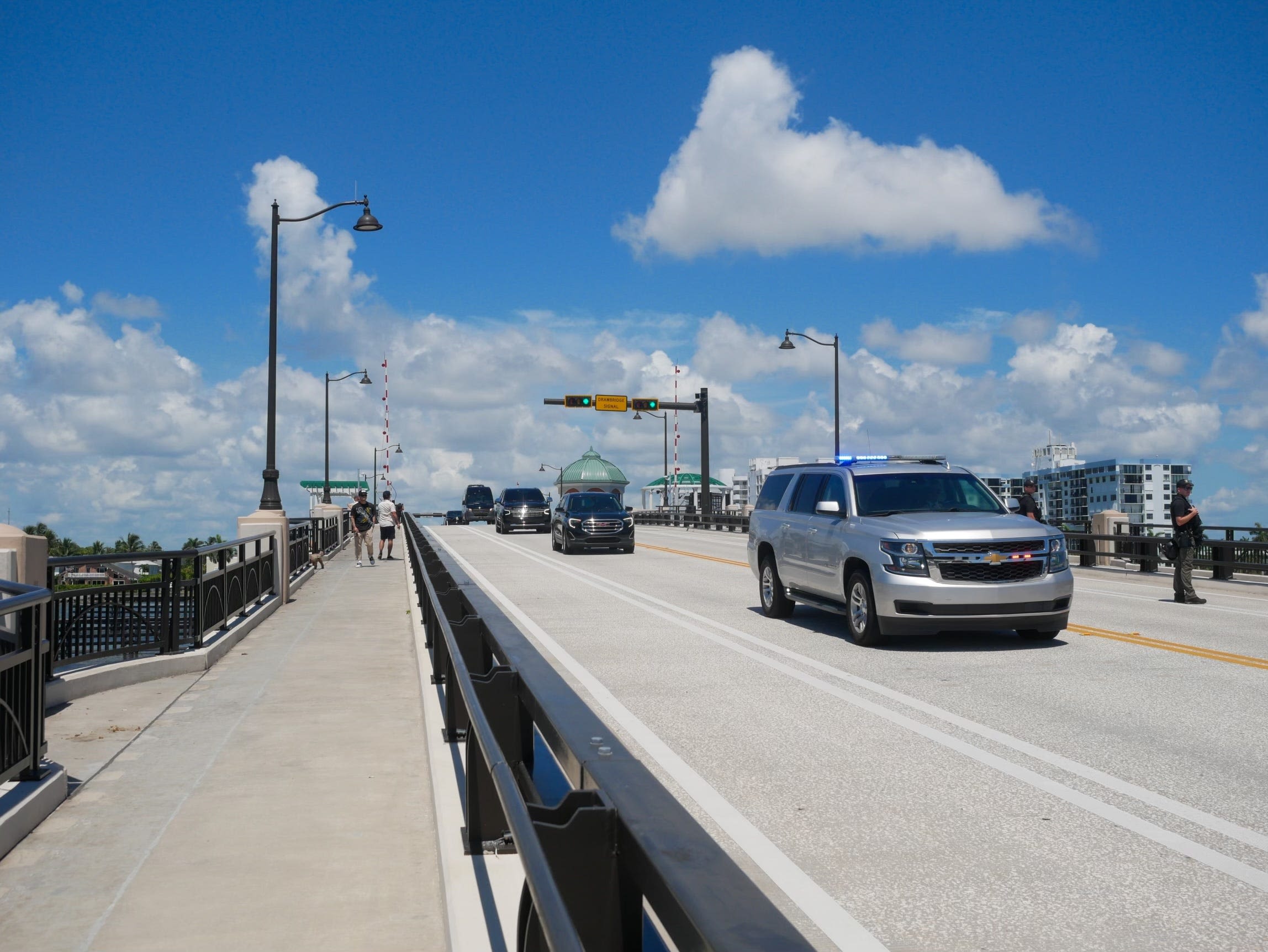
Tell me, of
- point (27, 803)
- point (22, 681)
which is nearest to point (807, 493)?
point (22, 681)

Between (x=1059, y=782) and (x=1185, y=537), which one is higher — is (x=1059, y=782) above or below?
below

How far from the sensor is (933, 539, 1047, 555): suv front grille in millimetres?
12148

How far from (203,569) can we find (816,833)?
27.8 feet

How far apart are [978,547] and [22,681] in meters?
8.86

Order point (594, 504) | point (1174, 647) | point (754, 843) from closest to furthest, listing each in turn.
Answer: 1. point (754, 843)
2. point (1174, 647)
3. point (594, 504)

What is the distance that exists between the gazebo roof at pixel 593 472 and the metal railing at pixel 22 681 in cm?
14895

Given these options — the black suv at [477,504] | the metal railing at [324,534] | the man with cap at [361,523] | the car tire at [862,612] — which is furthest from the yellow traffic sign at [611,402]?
the car tire at [862,612]

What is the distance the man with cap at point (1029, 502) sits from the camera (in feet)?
75.4

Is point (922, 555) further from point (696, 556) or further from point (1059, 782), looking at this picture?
point (696, 556)

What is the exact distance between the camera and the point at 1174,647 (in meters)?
12.7

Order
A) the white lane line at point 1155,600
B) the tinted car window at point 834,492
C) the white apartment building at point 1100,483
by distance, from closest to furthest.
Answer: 1. the tinted car window at point 834,492
2. the white lane line at point 1155,600
3. the white apartment building at point 1100,483

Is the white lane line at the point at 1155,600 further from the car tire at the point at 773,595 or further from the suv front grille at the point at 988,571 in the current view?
the car tire at the point at 773,595

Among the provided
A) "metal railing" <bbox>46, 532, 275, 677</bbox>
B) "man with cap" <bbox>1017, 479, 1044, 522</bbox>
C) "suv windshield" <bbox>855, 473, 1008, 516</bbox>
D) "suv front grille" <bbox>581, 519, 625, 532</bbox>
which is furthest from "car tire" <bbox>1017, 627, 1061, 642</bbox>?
"suv front grille" <bbox>581, 519, 625, 532</bbox>

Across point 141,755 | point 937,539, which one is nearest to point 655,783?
point 141,755
